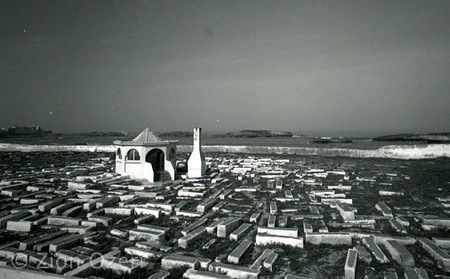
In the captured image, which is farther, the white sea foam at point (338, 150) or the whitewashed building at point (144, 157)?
the white sea foam at point (338, 150)

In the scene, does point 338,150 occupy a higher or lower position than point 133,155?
Answer: lower

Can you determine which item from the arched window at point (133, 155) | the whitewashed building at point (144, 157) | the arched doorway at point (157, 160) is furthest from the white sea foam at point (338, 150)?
the arched window at point (133, 155)

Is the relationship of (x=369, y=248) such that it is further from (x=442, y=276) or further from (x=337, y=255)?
(x=442, y=276)

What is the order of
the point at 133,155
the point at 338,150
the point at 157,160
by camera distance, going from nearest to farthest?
1. the point at 133,155
2. the point at 157,160
3. the point at 338,150

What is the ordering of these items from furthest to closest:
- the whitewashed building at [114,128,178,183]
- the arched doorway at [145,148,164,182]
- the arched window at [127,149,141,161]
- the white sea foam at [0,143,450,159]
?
the white sea foam at [0,143,450,159] → the arched doorway at [145,148,164,182] → the arched window at [127,149,141,161] → the whitewashed building at [114,128,178,183]

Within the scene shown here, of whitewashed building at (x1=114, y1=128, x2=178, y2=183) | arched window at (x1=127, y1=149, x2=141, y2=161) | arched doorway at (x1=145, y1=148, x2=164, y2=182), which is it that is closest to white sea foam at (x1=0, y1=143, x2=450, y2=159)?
arched doorway at (x1=145, y1=148, x2=164, y2=182)

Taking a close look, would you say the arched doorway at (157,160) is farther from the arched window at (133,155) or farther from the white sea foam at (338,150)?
the white sea foam at (338,150)

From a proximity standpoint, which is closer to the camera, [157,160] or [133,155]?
[133,155]

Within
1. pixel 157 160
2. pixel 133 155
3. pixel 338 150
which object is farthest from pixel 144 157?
pixel 338 150

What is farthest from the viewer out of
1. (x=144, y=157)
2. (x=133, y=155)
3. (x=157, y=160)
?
(x=157, y=160)

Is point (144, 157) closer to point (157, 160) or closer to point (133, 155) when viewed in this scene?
point (133, 155)

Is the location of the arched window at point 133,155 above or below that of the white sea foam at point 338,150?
above

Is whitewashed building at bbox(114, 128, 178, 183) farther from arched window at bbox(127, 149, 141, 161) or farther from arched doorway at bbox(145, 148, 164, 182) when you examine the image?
arched doorway at bbox(145, 148, 164, 182)
